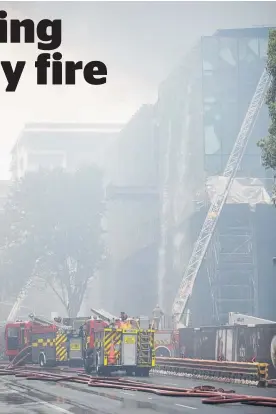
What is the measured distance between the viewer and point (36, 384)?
3102cm

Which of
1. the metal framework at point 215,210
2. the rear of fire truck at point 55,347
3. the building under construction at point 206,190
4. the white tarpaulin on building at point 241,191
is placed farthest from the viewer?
the white tarpaulin on building at point 241,191

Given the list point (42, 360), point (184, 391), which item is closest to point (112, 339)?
point (42, 360)

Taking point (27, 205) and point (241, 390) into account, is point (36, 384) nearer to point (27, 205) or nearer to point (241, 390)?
point (241, 390)

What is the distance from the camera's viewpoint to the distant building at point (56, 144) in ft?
492

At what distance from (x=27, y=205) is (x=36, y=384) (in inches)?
1827

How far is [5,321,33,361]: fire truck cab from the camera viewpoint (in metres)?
49.9

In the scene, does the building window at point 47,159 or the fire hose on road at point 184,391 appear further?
the building window at point 47,159

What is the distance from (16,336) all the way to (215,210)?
2149 centimetres

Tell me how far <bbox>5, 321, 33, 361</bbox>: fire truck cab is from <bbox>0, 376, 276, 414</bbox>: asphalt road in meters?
20.9

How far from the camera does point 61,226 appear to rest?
246 feet

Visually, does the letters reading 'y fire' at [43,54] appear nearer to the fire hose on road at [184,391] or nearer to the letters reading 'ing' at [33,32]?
the letters reading 'ing' at [33,32]

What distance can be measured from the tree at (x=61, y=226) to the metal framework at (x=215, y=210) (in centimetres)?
1153

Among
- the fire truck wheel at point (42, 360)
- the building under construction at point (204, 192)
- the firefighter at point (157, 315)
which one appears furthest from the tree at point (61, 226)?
the fire truck wheel at point (42, 360)

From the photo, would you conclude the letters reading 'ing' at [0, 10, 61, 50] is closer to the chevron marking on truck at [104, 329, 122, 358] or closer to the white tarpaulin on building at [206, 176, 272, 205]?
the chevron marking on truck at [104, 329, 122, 358]
